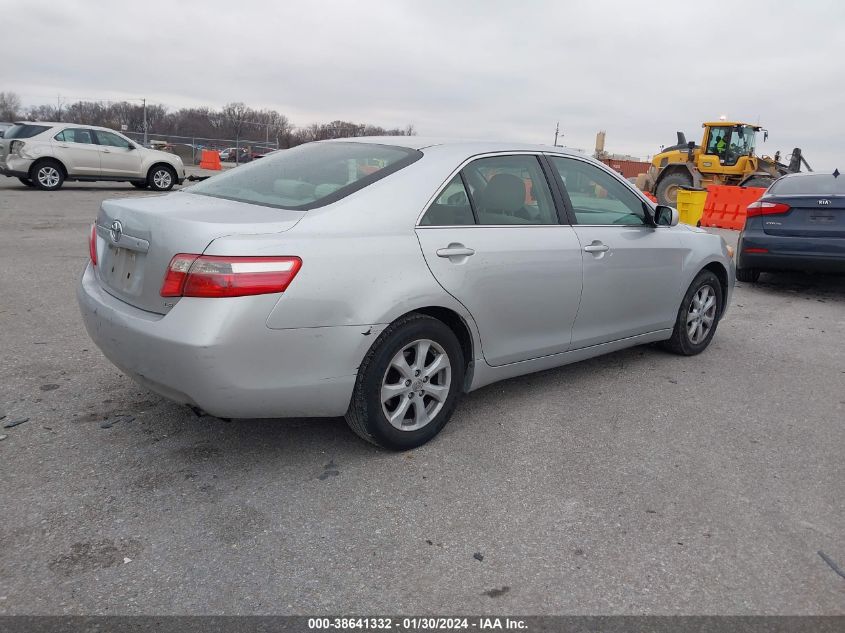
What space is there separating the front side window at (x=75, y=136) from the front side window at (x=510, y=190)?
50.5 feet

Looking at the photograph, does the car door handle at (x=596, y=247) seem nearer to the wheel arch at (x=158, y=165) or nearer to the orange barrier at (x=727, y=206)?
the orange barrier at (x=727, y=206)

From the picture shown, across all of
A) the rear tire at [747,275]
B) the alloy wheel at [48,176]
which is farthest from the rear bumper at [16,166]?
the rear tire at [747,275]

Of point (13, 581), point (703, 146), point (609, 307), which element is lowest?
point (13, 581)

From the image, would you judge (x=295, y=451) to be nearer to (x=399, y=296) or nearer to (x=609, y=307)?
(x=399, y=296)

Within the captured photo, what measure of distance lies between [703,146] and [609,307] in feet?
62.4

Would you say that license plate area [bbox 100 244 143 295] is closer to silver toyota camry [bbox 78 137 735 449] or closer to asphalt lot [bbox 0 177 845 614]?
silver toyota camry [bbox 78 137 735 449]

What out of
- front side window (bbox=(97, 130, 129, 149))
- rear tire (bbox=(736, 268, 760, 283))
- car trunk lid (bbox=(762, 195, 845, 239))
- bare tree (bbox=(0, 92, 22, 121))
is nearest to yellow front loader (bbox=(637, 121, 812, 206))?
rear tire (bbox=(736, 268, 760, 283))

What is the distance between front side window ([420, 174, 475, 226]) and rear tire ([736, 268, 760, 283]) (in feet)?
21.3

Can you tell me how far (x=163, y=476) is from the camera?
3160 mm

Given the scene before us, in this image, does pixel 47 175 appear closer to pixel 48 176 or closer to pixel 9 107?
pixel 48 176

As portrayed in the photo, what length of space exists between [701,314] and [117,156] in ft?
50.6

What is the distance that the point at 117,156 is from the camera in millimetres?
17000

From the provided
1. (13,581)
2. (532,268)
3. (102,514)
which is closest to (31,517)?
(102,514)

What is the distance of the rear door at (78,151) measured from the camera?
16.3 metres
